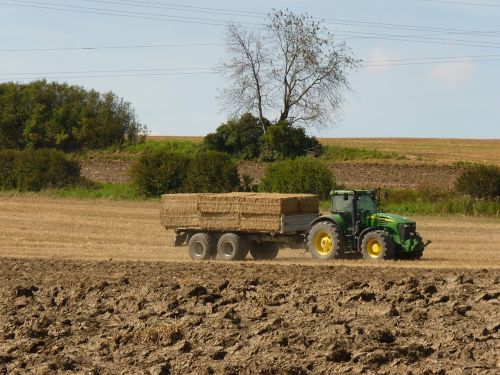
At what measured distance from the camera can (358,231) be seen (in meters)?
22.6

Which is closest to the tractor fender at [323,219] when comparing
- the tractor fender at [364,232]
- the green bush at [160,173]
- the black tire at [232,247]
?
the tractor fender at [364,232]

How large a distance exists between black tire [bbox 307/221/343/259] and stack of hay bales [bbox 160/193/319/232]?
34.1 inches

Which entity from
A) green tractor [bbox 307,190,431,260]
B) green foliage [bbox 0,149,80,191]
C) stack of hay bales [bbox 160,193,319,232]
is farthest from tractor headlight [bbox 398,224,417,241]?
green foliage [bbox 0,149,80,191]

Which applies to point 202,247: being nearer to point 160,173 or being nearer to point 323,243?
point 323,243

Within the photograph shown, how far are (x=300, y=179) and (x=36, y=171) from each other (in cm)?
1302

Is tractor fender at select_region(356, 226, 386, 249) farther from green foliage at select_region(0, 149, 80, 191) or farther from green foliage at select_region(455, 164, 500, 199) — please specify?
green foliage at select_region(0, 149, 80, 191)

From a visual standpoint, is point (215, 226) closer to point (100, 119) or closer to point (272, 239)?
point (272, 239)

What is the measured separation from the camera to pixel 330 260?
2256cm

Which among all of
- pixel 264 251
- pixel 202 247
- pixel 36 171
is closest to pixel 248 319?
pixel 202 247

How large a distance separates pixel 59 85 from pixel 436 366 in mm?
56612

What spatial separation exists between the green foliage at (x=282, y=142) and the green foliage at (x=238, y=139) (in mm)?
614

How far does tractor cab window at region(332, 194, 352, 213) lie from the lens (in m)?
22.7

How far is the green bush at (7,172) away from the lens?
4659cm

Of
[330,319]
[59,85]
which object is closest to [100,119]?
[59,85]
